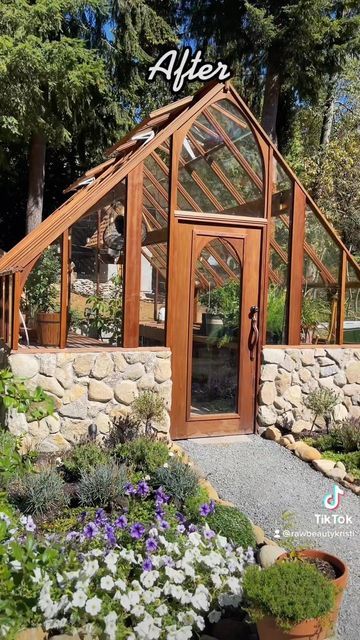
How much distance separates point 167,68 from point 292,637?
594 centimetres

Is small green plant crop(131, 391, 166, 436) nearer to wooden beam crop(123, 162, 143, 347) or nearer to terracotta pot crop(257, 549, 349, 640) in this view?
wooden beam crop(123, 162, 143, 347)

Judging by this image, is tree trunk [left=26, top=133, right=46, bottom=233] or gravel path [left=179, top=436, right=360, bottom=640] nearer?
gravel path [left=179, top=436, right=360, bottom=640]

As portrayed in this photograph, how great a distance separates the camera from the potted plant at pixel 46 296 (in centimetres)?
573

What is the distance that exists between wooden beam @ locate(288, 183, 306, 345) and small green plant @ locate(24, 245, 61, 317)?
9.17 ft

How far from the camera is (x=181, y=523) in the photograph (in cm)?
366

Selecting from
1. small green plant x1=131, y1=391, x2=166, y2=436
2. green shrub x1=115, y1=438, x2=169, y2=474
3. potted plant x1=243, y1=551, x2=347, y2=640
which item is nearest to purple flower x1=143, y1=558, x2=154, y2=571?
potted plant x1=243, y1=551, x2=347, y2=640

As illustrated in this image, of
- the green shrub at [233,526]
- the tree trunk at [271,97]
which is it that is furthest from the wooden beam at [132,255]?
the tree trunk at [271,97]

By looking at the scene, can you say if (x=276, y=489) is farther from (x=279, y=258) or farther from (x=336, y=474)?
(x=279, y=258)

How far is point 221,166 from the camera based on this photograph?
268 inches

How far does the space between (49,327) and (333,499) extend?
126 inches

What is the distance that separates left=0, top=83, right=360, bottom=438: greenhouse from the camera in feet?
19.5

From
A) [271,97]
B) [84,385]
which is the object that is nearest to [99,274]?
[84,385]

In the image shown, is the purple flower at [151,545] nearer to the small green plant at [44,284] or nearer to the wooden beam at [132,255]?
the wooden beam at [132,255]

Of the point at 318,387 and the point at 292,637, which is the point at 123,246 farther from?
the point at 292,637
